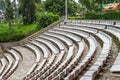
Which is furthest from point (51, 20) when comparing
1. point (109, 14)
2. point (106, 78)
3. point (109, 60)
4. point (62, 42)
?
point (106, 78)

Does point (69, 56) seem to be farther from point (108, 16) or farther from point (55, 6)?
point (55, 6)

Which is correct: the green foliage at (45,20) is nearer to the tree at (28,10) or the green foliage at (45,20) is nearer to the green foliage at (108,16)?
the green foliage at (108,16)

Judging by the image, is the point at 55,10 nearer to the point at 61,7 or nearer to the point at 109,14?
the point at 61,7

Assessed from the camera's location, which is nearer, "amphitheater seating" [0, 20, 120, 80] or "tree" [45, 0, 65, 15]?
"amphitheater seating" [0, 20, 120, 80]

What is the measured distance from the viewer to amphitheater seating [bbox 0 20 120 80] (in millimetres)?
8935

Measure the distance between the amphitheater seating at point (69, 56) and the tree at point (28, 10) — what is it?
324 inches

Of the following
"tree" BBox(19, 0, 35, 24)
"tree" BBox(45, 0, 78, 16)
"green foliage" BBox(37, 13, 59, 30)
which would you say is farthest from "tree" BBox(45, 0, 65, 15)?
"green foliage" BBox(37, 13, 59, 30)

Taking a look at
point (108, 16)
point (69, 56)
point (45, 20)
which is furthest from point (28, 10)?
point (69, 56)

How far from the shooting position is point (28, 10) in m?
37.0

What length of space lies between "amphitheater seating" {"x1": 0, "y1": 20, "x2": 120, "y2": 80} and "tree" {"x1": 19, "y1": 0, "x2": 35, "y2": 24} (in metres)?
8.23

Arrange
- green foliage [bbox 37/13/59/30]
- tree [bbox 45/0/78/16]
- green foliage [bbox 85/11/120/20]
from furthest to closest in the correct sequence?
tree [bbox 45/0/78/16], green foliage [bbox 85/11/120/20], green foliage [bbox 37/13/59/30]

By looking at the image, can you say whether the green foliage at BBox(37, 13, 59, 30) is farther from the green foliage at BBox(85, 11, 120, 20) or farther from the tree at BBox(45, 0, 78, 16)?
the tree at BBox(45, 0, 78, 16)

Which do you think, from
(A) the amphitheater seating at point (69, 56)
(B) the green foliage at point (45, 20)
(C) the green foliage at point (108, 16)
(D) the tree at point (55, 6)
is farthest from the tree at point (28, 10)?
(A) the amphitheater seating at point (69, 56)

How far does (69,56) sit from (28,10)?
24665 millimetres
